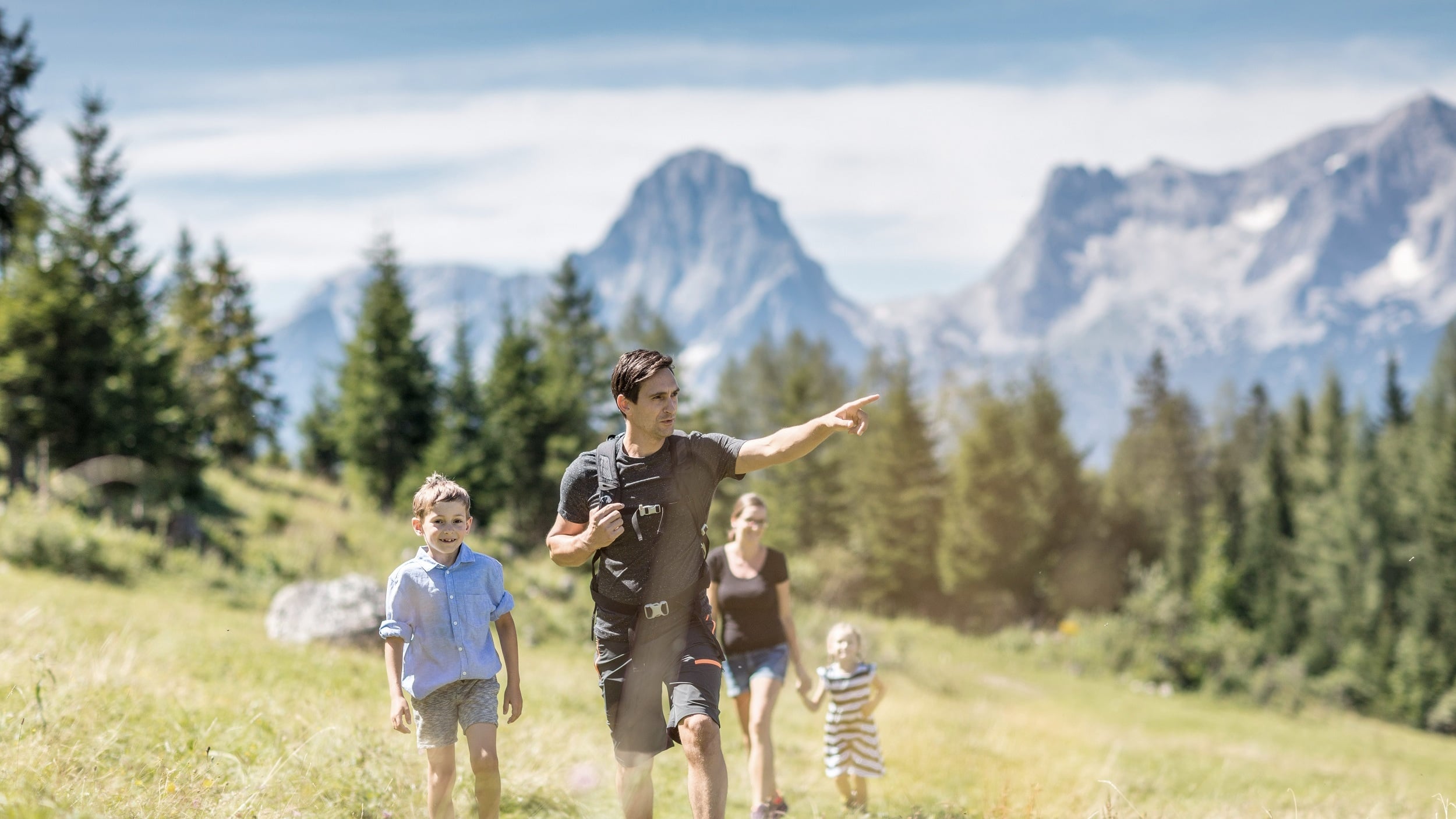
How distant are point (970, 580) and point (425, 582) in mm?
40627

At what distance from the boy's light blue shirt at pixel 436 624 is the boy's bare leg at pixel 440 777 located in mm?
282

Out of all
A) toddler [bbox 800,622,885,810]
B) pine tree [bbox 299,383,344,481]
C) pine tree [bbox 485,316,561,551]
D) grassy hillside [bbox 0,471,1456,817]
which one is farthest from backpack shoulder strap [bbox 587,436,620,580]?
pine tree [bbox 299,383,344,481]

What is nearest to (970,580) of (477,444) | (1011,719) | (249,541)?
(477,444)

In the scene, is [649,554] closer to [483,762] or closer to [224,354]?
[483,762]

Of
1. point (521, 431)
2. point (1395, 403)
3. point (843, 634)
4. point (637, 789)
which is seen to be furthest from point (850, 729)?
point (1395, 403)

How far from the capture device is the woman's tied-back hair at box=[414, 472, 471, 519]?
4.62 meters

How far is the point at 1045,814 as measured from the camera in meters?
6.65

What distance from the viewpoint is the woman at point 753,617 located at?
289 inches

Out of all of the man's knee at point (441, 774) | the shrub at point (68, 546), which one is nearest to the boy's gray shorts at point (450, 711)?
the man's knee at point (441, 774)

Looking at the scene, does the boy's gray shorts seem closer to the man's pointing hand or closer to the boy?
the boy

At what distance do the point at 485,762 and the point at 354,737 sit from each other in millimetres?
1830

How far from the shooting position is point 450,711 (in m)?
4.65

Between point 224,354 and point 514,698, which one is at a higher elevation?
point 224,354

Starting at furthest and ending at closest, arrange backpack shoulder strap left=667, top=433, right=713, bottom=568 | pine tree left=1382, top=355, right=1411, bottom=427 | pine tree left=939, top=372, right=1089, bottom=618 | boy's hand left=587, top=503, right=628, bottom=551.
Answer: pine tree left=1382, top=355, right=1411, bottom=427 < pine tree left=939, top=372, right=1089, bottom=618 < backpack shoulder strap left=667, top=433, right=713, bottom=568 < boy's hand left=587, top=503, right=628, bottom=551
